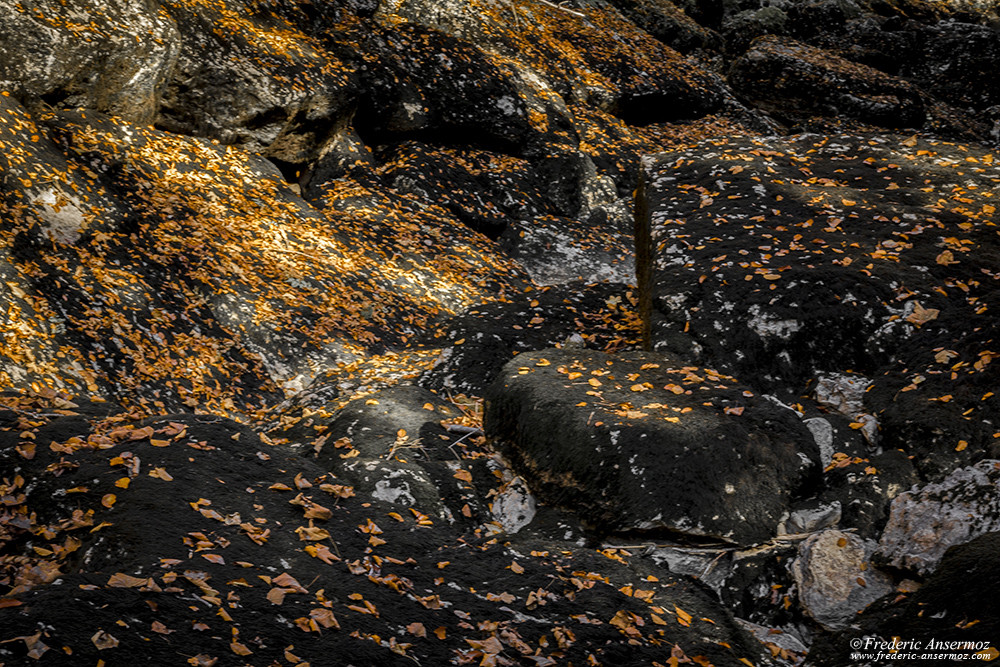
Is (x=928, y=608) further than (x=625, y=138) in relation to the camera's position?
No

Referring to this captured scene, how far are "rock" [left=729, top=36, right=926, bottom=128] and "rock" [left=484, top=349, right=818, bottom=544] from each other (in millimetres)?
18531

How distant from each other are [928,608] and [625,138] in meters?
16.7

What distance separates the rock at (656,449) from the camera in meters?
5.73

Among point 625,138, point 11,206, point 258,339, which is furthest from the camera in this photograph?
point 625,138

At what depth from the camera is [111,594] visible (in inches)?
144

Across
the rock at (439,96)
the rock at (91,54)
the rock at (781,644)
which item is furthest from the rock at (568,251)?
the rock at (781,644)

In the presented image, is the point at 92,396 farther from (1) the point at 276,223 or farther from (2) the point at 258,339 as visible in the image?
(1) the point at 276,223

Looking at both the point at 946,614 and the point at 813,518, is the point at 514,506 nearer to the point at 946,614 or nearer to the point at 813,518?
the point at 813,518

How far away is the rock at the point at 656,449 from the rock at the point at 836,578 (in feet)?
1.83

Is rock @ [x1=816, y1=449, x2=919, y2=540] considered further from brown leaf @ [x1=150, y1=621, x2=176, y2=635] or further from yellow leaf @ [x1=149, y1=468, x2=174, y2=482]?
yellow leaf @ [x1=149, y1=468, x2=174, y2=482]

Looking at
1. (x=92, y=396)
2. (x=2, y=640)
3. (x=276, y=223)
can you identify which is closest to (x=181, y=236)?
(x=276, y=223)

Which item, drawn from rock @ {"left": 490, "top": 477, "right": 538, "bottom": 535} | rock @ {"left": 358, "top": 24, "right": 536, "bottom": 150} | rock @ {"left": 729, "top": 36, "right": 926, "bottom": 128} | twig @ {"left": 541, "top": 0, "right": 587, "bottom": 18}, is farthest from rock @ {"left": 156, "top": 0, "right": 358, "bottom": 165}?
rock @ {"left": 729, "top": 36, "right": 926, "bottom": 128}

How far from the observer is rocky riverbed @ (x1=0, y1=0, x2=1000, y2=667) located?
169 inches

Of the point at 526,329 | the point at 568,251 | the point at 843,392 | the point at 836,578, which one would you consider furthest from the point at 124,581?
the point at 568,251
